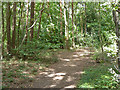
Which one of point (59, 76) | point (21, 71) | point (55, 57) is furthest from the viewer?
point (55, 57)

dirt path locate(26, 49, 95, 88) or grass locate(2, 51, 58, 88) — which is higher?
grass locate(2, 51, 58, 88)

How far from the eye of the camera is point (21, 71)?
8.12 metres

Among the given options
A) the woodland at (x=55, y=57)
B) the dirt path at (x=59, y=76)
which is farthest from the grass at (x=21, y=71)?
the dirt path at (x=59, y=76)

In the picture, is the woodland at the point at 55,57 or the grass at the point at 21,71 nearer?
the woodland at the point at 55,57

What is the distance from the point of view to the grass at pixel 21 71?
6.56 m

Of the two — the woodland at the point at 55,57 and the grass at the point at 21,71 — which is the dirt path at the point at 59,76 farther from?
the grass at the point at 21,71

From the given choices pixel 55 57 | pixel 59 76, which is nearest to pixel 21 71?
pixel 59 76

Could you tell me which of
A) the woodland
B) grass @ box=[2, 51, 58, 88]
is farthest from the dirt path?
grass @ box=[2, 51, 58, 88]

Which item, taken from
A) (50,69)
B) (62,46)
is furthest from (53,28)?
(50,69)

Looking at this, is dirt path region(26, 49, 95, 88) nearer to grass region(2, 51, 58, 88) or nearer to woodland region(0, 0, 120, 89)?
woodland region(0, 0, 120, 89)

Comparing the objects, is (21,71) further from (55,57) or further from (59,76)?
(55,57)

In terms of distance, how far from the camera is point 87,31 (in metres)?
20.5

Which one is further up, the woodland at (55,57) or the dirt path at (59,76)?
the woodland at (55,57)

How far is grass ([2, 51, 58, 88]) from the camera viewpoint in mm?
6562
